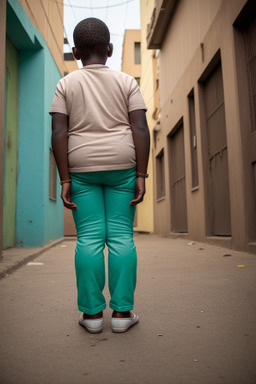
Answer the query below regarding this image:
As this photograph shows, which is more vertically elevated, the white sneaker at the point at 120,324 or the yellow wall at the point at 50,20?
the yellow wall at the point at 50,20

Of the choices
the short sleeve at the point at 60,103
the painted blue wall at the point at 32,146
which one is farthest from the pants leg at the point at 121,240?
the painted blue wall at the point at 32,146

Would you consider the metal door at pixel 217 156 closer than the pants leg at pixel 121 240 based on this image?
No

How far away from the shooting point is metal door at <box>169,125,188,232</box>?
9.63 metres

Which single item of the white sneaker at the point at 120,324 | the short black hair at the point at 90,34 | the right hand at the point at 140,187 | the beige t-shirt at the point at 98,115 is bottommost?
the white sneaker at the point at 120,324

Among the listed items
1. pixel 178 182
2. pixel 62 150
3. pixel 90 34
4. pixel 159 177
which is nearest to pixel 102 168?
pixel 62 150

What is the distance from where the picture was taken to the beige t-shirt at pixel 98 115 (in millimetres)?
1907

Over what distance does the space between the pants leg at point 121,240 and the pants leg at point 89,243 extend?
0.04m

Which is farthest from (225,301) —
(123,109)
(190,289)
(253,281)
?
(123,109)

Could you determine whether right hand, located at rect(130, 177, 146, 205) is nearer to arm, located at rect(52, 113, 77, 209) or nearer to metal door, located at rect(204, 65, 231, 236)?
arm, located at rect(52, 113, 77, 209)

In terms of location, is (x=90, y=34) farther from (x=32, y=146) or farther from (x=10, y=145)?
(x=32, y=146)

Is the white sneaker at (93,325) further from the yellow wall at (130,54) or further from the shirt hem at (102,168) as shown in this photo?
the yellow wall at (130,54)

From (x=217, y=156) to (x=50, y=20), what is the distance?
17.1ft

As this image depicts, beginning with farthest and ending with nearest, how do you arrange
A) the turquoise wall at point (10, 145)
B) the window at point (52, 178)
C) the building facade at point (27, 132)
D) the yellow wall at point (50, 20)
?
the window at point (52, 178), the yellow wall at point (50, 20), the building facade at point (27, 132), the turquoise wall at point (10, 145)

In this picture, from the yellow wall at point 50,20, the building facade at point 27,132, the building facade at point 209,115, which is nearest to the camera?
the building facade at point 209,115
